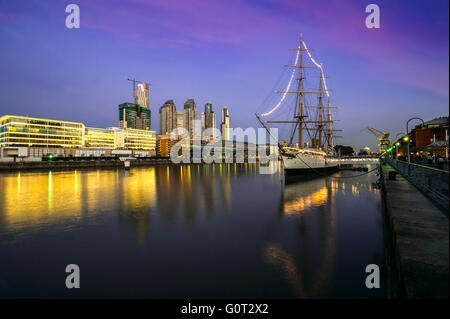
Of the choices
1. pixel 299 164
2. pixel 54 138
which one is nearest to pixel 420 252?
pixel 299 164

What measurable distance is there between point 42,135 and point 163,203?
129 meters

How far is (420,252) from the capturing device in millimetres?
5426

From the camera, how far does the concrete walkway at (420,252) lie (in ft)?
14.0

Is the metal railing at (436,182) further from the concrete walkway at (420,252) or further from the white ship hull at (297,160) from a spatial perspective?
the white ship hull at (297,160)

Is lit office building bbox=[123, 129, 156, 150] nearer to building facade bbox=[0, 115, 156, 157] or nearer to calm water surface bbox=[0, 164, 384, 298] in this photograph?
building facade bbox=[0, 115, 156, 157]

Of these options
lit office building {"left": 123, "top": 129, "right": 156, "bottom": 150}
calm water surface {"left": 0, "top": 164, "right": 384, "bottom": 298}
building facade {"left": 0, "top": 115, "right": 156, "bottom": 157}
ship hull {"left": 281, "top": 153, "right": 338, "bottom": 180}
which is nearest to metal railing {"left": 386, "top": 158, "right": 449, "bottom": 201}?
calm water surface {"left": 0, "top": 164, "right": 384, "bottom": 298}

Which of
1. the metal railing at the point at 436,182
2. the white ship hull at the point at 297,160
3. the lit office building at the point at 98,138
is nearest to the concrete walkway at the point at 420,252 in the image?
the metal railing at the point at 436,182

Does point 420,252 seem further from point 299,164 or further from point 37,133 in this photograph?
point 37,133

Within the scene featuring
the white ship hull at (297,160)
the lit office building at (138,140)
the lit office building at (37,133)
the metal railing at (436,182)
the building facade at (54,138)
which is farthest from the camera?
the lit office building at (138,140)

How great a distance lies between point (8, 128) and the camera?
106m

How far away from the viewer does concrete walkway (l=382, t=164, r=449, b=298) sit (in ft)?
14.0
